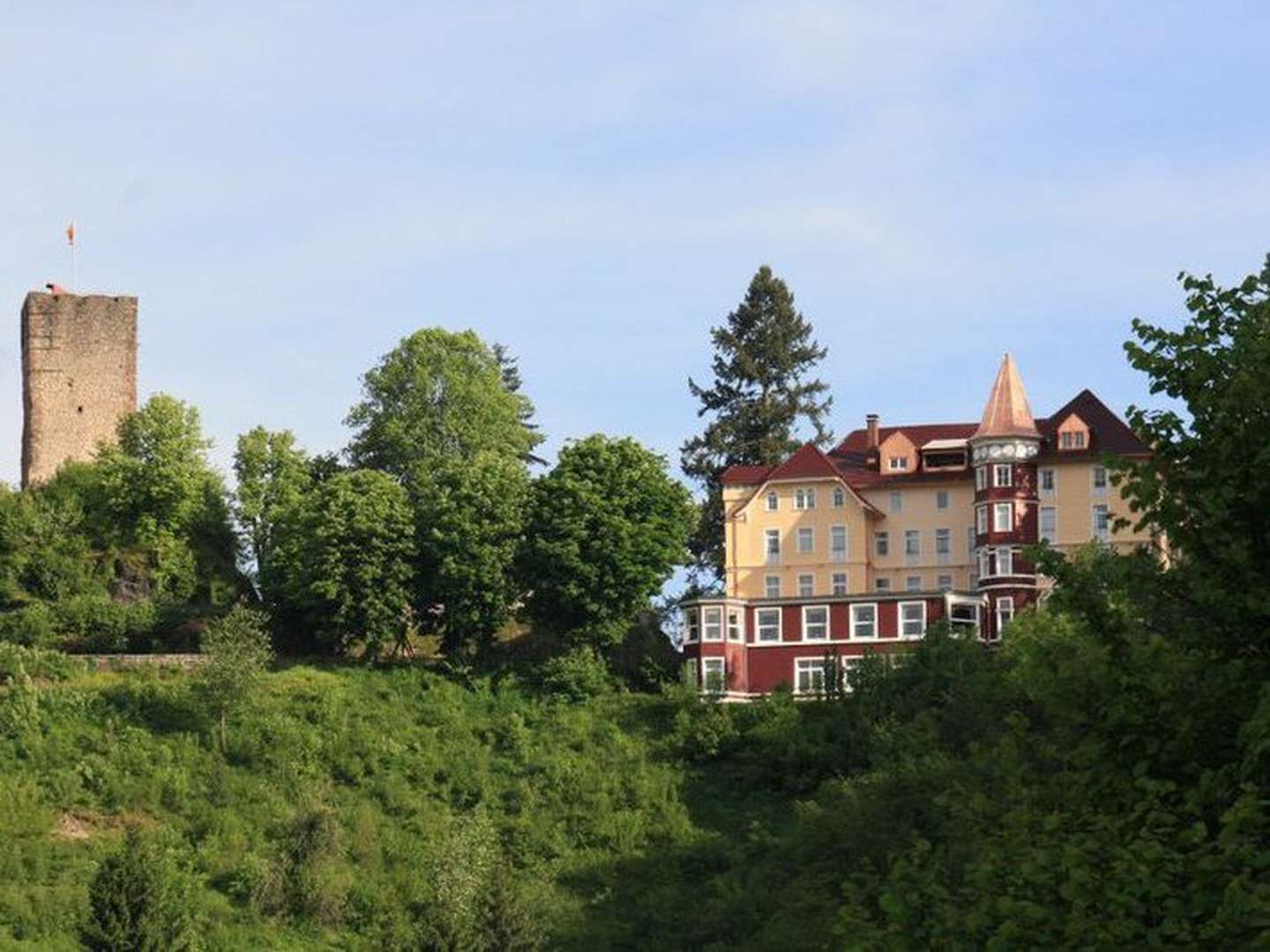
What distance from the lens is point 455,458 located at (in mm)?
97625

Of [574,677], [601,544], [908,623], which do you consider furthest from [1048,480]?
[574,677]

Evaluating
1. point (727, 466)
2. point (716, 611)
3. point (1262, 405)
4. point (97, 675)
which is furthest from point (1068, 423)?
point (1262, 405)

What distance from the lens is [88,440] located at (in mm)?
101188

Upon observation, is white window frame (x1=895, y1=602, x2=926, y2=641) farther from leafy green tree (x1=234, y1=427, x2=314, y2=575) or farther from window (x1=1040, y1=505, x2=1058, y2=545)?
leafy green tree (x1=234, y1=427, x2=314, y2=575)

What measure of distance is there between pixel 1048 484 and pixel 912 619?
6498mm

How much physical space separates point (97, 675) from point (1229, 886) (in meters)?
65.5

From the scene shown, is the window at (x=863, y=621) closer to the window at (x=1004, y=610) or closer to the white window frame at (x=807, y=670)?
the white window frame at (x=807, y=670)

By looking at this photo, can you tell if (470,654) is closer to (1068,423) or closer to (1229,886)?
(1068,423)

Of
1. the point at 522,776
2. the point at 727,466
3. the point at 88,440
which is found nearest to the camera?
the point at 522,776

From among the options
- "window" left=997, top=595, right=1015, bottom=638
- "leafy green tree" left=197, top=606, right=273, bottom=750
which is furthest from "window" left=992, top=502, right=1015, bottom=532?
"leafy green tree" left=197, top=606, right=273, bottom=750

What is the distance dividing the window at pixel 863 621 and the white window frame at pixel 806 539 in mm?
4950

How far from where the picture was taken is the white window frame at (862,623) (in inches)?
3556

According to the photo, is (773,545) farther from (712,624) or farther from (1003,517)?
(1003,517)

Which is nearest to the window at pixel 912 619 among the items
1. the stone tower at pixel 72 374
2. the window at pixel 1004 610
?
the window at pixel 1004 610
